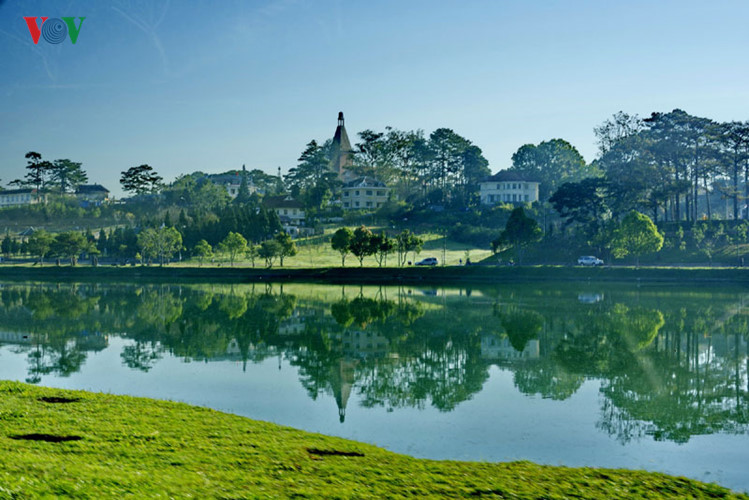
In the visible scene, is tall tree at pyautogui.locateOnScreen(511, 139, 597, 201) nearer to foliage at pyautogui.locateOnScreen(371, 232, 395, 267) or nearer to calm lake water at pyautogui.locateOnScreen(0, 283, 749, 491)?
foliage at pyautogui.locateOnScreen(371, 232, 395, 267)

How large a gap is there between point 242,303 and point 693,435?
3892cm

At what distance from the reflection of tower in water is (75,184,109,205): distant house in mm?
144234

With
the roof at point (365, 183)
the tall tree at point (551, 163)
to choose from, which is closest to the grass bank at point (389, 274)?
the roof at point (365, 183)

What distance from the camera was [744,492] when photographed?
46.2 feet

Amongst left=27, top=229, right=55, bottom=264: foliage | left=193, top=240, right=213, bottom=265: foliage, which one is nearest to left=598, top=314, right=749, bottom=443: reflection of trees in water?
left=193, top=240, right=213, bottom=265: foliage

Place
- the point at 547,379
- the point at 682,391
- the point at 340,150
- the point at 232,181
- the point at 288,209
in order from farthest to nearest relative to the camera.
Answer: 1. the point at 232,181
2. the point at 340,150
3. the point at 288,209
4. the point at 547,379
5. the point at 682,391

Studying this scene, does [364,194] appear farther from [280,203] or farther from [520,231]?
[520,231]

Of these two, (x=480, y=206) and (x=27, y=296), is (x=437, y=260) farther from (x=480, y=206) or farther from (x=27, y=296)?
(x=27, y=296)

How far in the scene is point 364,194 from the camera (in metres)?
122

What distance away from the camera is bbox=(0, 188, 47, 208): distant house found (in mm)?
153750

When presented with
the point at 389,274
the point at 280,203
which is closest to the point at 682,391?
the point at 389,274

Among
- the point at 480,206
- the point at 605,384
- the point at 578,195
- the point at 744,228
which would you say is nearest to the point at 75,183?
the point at 480,206

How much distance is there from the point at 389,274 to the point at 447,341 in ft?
132

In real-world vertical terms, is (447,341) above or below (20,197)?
below
